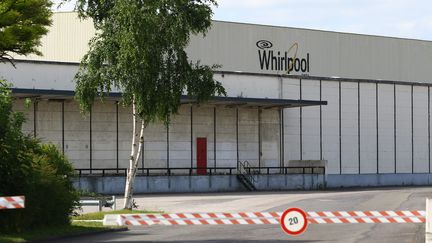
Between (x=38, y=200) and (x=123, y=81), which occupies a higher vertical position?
(x=123, y=81)

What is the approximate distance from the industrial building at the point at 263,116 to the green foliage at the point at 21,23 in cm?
178

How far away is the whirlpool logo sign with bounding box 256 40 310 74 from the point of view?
74250mm

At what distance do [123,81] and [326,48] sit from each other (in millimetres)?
47940

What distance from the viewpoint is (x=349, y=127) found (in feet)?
222

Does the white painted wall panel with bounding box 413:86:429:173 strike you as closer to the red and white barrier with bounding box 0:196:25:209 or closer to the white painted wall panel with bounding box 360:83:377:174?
Answer: the white painted wall panel with bounding box 360:83:377:174

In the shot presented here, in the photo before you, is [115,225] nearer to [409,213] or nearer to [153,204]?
[409,213]

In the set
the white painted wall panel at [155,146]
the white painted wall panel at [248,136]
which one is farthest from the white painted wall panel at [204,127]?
the white painted wall panel at [155,146]

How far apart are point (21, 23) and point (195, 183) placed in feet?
45.6

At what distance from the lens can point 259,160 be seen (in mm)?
62750

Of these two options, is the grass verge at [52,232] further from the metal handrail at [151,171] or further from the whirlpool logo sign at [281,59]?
the whirlpool logo sign at [281,59]

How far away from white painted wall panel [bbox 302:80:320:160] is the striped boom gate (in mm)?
44954

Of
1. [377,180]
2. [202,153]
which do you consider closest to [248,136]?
[202,153]

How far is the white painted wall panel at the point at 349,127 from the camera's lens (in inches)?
2655

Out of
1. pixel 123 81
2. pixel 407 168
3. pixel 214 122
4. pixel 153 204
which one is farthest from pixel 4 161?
pixel 407 168
